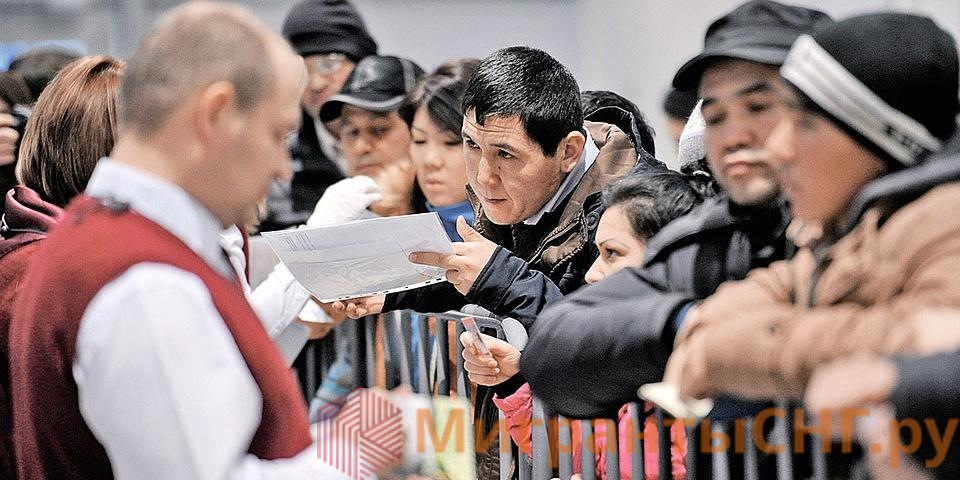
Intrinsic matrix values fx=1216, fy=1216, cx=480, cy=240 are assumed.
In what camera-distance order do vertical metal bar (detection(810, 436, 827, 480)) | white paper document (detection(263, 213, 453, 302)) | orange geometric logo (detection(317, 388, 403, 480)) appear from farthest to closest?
white paper document (detection(263, 213, 453, 302)), vertical metal bar (detection(810, 436, 827, 480)), orange geometric logo (detection(317, 388, 403, 480))

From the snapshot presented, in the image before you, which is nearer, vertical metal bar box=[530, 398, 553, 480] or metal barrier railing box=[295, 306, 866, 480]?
metal barrier railing box=[295, 306, 866, 480]

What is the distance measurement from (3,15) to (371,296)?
5.34 meters

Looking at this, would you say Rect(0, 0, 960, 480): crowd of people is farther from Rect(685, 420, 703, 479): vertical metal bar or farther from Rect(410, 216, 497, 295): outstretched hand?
Rect(410, 216, 497, 295): outstretched hand

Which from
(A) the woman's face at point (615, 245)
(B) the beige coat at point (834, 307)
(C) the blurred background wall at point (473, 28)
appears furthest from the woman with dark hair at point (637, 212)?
(C) the blurred background wall at point (473, 28)

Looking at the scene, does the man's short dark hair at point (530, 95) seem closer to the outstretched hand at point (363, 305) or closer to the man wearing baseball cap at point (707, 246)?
the outstretched hand at point (363, 305)

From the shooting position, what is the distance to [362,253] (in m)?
2.51

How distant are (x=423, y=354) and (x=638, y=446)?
107cm

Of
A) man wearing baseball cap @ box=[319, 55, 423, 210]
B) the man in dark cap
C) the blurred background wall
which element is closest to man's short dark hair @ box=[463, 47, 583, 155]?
man wearing baseball cap @ box=[319, 55, 423, 210]

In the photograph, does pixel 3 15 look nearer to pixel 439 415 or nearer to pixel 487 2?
pixel 487 2

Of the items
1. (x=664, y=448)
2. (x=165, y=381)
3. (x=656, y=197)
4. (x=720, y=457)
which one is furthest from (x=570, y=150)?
(x=165, y=381)

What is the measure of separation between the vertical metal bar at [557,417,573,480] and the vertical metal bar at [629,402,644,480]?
0.23 m

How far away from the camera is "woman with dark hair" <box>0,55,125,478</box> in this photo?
2262mm

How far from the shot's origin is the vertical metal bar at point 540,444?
2434mm

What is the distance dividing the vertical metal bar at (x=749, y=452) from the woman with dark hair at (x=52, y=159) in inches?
49.6
